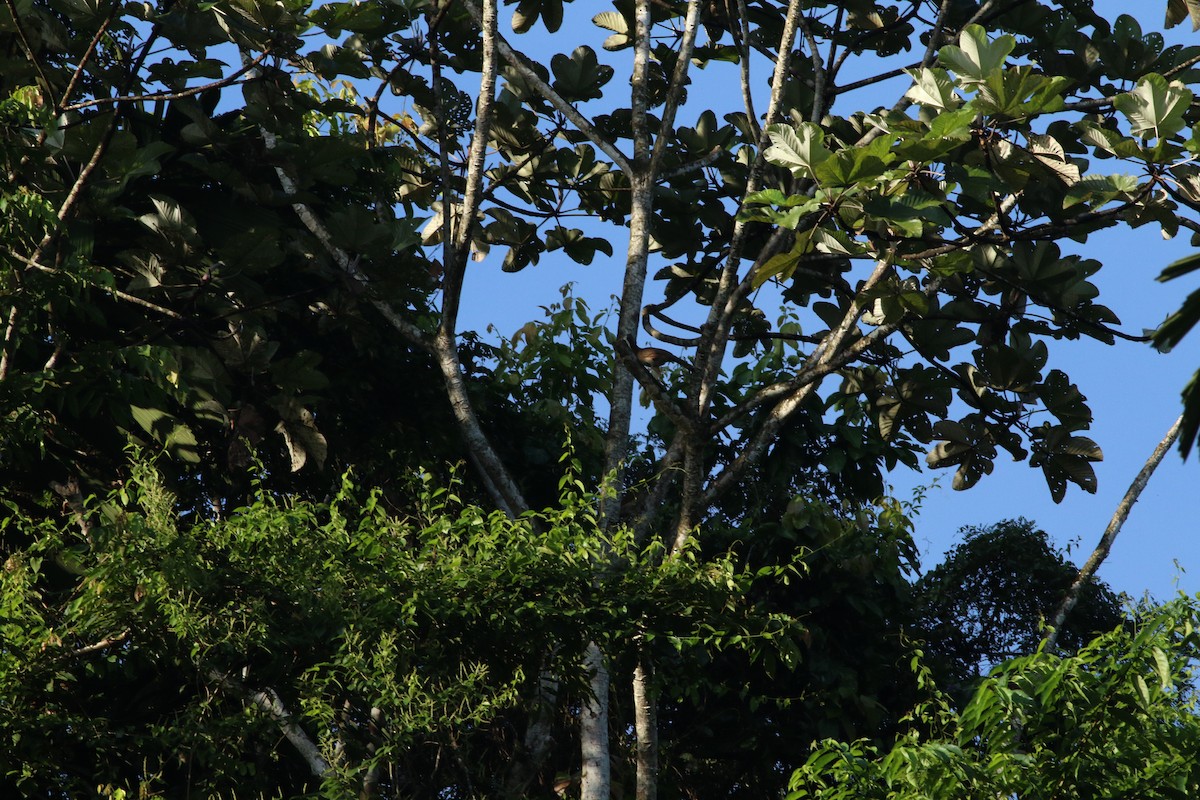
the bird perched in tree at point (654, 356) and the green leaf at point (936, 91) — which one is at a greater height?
the green leaf at point (936, 91)

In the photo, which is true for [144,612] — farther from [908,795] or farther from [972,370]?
[972,370]

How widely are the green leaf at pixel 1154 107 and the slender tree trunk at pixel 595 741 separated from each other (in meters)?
3.10

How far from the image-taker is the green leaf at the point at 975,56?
16.9 ft

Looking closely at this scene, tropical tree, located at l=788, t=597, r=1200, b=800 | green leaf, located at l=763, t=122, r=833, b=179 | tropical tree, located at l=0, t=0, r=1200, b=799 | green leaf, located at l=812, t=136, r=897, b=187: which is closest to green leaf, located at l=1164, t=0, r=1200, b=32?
tropical tree, located at l=0, t=0, r=1200, b=799

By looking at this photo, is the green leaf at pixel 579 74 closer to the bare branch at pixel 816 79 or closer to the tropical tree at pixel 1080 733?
the bare branch at pixel 816 79

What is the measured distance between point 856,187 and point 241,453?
3.27m

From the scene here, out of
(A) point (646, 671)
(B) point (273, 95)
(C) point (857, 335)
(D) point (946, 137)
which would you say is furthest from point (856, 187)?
(B) point (273, 95)

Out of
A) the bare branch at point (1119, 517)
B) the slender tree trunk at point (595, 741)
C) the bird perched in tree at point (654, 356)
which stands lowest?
the slender tree trunk at point (595, 741)

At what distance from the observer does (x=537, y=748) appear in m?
6.57

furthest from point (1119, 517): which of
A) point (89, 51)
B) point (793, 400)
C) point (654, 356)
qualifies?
point (89, 51)

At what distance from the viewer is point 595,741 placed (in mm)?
5910

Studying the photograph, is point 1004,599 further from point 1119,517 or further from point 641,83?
point 641,83

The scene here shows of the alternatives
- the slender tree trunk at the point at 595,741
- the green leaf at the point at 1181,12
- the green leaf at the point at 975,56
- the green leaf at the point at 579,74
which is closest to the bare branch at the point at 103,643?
the slender tree trunk at the point at 595,741

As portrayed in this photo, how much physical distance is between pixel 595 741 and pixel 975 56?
130 inches
